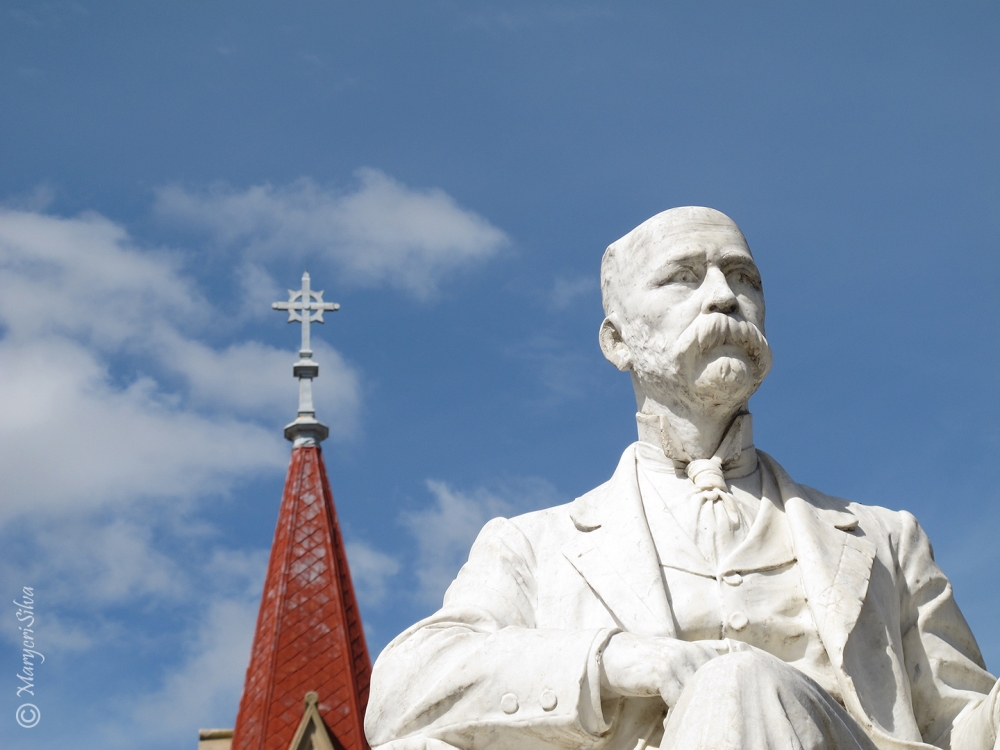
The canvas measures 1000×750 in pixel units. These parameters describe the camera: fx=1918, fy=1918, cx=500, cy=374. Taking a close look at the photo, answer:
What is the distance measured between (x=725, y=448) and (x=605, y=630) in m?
1.35

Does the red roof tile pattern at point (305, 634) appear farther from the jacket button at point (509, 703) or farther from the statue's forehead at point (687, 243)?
the jacket button at point (509, 703)

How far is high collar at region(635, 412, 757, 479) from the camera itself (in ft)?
28.3

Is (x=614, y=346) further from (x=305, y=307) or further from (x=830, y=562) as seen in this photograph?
(x=305, y=307)

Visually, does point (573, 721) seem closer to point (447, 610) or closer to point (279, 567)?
point (447, 610)

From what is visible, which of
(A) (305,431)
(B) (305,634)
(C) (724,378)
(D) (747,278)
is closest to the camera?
(C) (724,378)

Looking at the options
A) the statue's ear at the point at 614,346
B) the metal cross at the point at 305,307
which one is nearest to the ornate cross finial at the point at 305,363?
the metal cross at the point at 305,307

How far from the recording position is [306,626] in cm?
3806

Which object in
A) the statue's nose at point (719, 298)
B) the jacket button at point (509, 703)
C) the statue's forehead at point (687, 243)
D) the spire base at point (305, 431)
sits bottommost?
the jacket button at point (509, 703)

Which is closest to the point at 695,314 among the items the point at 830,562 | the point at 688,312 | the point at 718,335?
the point at 688,312

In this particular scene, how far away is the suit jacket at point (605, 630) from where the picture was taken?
7645mm

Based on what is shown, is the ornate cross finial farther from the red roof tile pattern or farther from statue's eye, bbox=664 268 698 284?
statue's eye, bbox=664 268 698 284

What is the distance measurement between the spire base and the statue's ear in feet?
112

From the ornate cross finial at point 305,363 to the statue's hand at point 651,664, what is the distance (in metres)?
35.1

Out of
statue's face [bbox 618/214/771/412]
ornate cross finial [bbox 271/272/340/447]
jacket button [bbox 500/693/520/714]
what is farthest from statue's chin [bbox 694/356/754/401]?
ornate cross finial [bbox 271/272/340/447]
